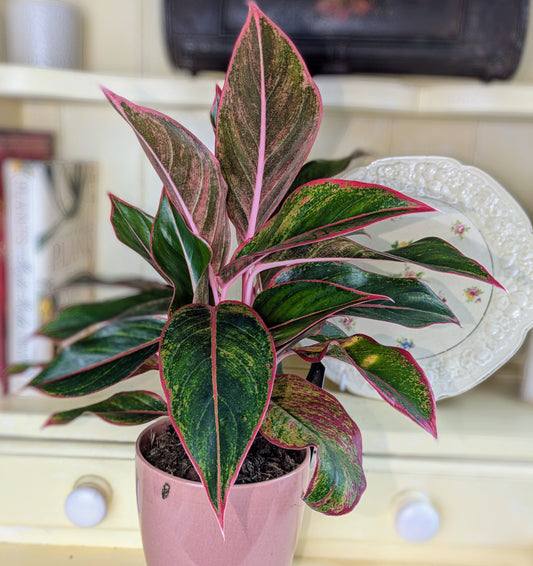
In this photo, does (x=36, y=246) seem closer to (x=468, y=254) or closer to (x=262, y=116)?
(x=262, y=116)

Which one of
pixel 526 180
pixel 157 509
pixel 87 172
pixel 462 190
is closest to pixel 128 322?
pixel 157 509

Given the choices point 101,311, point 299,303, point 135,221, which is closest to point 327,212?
point 299,303

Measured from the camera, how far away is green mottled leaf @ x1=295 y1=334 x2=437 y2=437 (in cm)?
39

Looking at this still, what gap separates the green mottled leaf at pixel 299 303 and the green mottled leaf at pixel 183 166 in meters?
0.07

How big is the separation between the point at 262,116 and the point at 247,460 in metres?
0.28

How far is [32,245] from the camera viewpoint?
67cm

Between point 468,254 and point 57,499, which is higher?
point 468,254

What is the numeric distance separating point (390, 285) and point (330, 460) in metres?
0.15

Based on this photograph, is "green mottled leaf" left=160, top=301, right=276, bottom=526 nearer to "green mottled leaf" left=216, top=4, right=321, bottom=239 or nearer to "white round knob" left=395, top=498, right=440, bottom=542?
"green mottled leaf" left=216, top=4, right=321, bottom=239

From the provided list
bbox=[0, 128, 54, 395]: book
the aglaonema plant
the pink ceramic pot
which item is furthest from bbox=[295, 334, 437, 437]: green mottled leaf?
bbox=[0, 128, 54, 395]: book

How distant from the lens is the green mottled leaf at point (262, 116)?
1.28ft

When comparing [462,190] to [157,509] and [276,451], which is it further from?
[157,509]

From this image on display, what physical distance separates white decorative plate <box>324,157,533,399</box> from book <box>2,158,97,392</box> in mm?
379

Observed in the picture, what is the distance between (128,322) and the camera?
527mm
